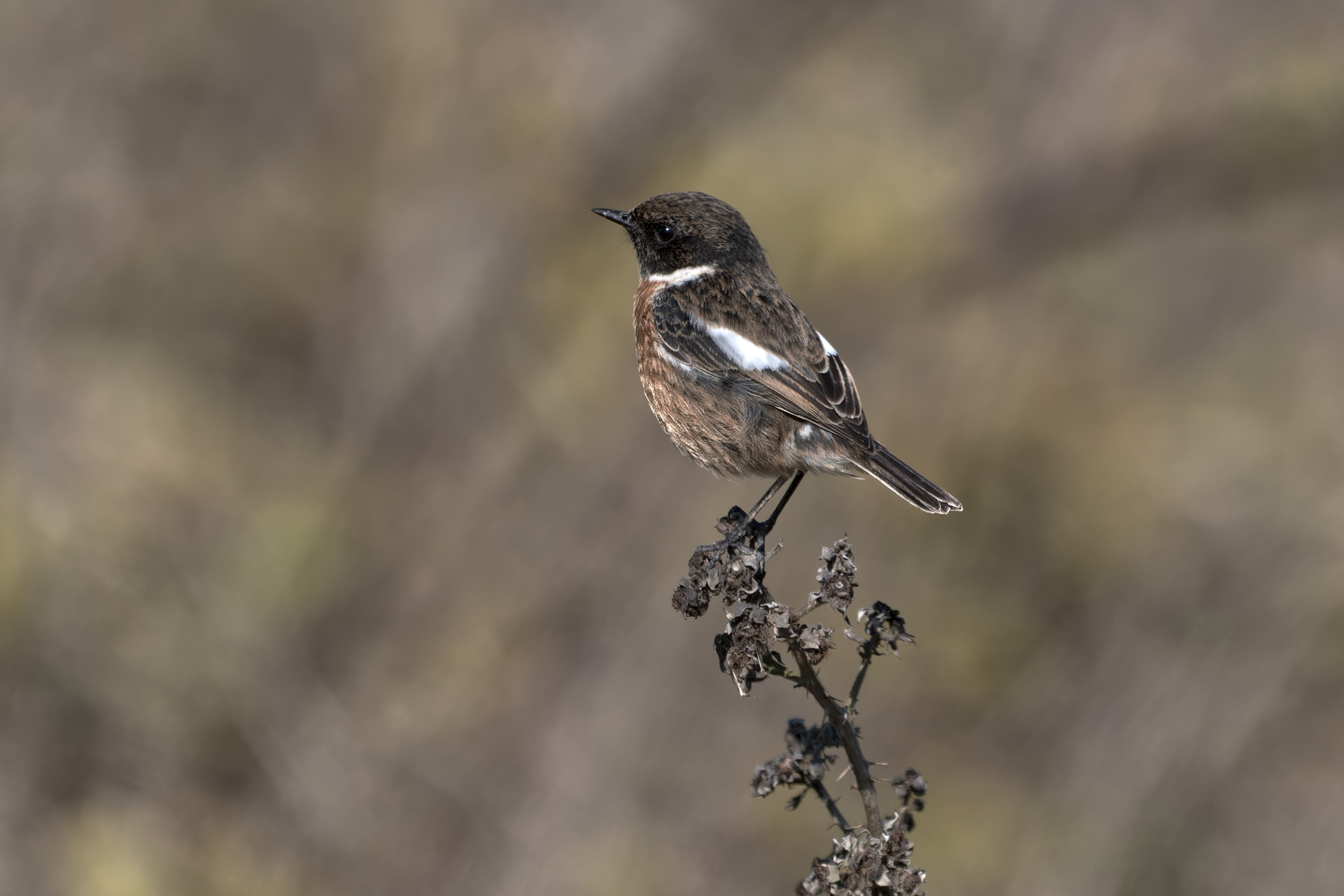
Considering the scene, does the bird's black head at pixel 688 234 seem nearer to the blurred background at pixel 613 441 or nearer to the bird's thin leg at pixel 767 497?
the bird's thin leg at pixel 767 497

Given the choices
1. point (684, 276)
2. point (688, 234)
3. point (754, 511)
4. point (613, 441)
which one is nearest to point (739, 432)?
point (754, 511)

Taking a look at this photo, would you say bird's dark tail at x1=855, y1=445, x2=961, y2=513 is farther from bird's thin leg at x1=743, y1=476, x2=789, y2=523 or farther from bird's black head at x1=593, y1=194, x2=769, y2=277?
bird's black head at x1=593, y1=194, x2=769, y2=277

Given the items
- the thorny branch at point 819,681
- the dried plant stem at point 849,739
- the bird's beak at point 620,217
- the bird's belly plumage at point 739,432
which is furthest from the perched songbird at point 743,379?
the dried plant stem at point 849,739

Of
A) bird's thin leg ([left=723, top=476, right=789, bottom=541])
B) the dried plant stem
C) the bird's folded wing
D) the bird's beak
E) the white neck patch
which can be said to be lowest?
the dried plant stem

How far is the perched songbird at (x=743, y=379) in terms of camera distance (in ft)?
12.7

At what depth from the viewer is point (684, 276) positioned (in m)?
4.45

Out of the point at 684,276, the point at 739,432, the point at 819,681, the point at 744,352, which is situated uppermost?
the point at 684,276

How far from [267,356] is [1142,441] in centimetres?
648

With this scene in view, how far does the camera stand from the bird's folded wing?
3.88m

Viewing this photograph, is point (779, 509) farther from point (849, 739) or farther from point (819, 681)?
point (849, 739)

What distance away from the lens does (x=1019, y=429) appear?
753cm

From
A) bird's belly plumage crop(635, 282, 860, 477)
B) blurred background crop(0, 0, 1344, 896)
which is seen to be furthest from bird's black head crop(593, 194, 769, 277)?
blurred background crop(0, 0, 1344, 896)

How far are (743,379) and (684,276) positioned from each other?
692 millimetres

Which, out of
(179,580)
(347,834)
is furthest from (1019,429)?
(179,580)
